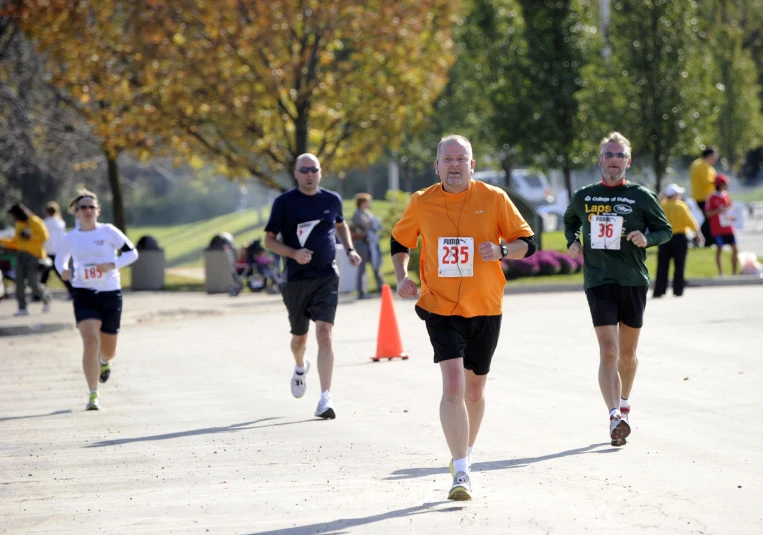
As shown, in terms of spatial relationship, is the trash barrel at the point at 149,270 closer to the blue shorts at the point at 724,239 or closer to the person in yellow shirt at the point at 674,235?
the blue shorts at the point at 724,239

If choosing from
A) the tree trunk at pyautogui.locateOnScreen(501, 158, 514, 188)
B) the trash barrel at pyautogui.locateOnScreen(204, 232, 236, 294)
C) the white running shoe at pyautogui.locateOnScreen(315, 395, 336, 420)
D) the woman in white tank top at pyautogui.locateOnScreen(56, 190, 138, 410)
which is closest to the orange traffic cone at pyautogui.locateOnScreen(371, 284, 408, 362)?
the woman in white tank top at pyautogui.locateOnScreen(56, 190, 138, 410)

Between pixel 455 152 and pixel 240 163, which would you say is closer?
pixel 455 152

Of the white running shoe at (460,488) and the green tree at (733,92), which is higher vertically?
the green tree at (733,92)

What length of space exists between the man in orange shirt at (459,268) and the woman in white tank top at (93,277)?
4.93m

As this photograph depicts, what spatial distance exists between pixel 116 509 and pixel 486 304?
88.9 inches

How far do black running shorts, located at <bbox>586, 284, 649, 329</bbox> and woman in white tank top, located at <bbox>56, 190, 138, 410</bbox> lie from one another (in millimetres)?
4405

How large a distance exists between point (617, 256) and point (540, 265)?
703 inches

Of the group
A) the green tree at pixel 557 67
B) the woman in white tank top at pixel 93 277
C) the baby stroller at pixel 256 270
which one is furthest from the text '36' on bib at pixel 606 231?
the green tree at pixel 557 67

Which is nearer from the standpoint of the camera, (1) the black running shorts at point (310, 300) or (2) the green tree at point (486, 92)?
(1) the black running shorts at point (310, 300)

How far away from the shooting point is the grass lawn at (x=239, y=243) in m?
27.0

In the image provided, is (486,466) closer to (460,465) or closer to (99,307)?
(460,465)

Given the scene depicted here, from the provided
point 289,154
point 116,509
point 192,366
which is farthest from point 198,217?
point 116,509

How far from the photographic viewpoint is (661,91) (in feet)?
101

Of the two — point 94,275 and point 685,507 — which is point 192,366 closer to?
point 94,275
